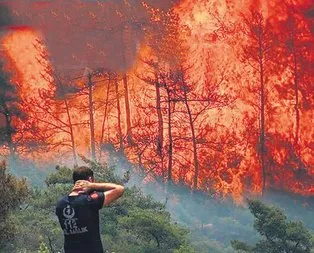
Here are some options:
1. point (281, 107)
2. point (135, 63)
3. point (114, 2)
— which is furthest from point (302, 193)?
point (114, 2)

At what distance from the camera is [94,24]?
27469 millimetres

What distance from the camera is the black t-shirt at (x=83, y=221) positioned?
191 inches

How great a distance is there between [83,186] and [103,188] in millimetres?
179

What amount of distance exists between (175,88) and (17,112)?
8.14 m

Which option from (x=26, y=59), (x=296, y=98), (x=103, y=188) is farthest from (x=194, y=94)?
(x=103, y=188)

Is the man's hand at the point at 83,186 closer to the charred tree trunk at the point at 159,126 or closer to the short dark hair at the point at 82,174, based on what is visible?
the short dark hair at the point at 82,174

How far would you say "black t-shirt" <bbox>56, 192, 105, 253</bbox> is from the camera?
4855 millimetres

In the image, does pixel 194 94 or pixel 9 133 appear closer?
pixel 194 94

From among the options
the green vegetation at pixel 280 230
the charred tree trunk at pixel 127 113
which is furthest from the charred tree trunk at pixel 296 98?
the green vegetation at pixel 280 230

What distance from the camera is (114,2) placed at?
90.1ft

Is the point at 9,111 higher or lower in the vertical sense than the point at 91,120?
higher

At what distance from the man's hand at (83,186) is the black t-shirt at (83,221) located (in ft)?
0.15

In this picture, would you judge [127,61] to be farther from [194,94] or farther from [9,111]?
[9,111]

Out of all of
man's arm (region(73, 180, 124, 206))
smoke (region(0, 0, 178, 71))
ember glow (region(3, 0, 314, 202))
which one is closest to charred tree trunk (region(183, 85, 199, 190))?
ember glow (region(3, 0, 314, 202))
